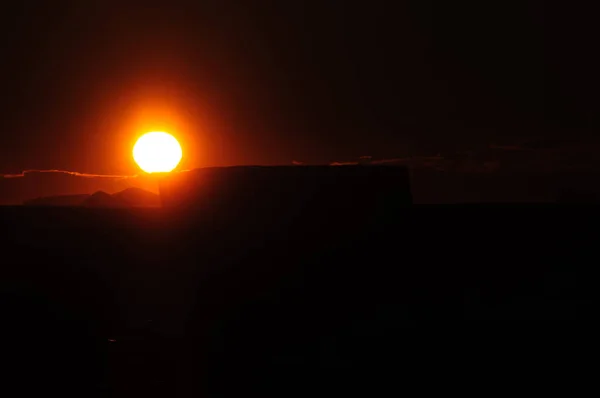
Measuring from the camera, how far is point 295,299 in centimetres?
1393

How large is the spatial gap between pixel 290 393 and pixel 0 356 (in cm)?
521

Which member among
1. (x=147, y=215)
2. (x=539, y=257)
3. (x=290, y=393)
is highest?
(x=147, y=215)

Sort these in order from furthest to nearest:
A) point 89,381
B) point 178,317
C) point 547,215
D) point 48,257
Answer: point 547,215, point 48,257, point 178,317, point 89,381

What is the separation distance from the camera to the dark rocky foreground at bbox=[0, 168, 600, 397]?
41.8 feet

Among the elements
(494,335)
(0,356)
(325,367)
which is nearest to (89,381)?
(0,356)

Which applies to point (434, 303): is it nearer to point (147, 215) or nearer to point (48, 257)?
point (147, 215)

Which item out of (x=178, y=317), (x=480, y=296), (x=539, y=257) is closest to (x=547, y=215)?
(x=539, y=257)

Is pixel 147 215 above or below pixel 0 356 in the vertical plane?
above

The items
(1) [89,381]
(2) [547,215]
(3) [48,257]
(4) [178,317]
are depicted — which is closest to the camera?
(1) [89,381]

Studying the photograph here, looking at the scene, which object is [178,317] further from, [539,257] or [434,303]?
[539,257]

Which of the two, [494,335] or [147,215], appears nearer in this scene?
[494,335]

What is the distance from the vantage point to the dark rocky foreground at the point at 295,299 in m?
12.7

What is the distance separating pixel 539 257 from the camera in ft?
51.7

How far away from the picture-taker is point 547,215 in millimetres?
16406
